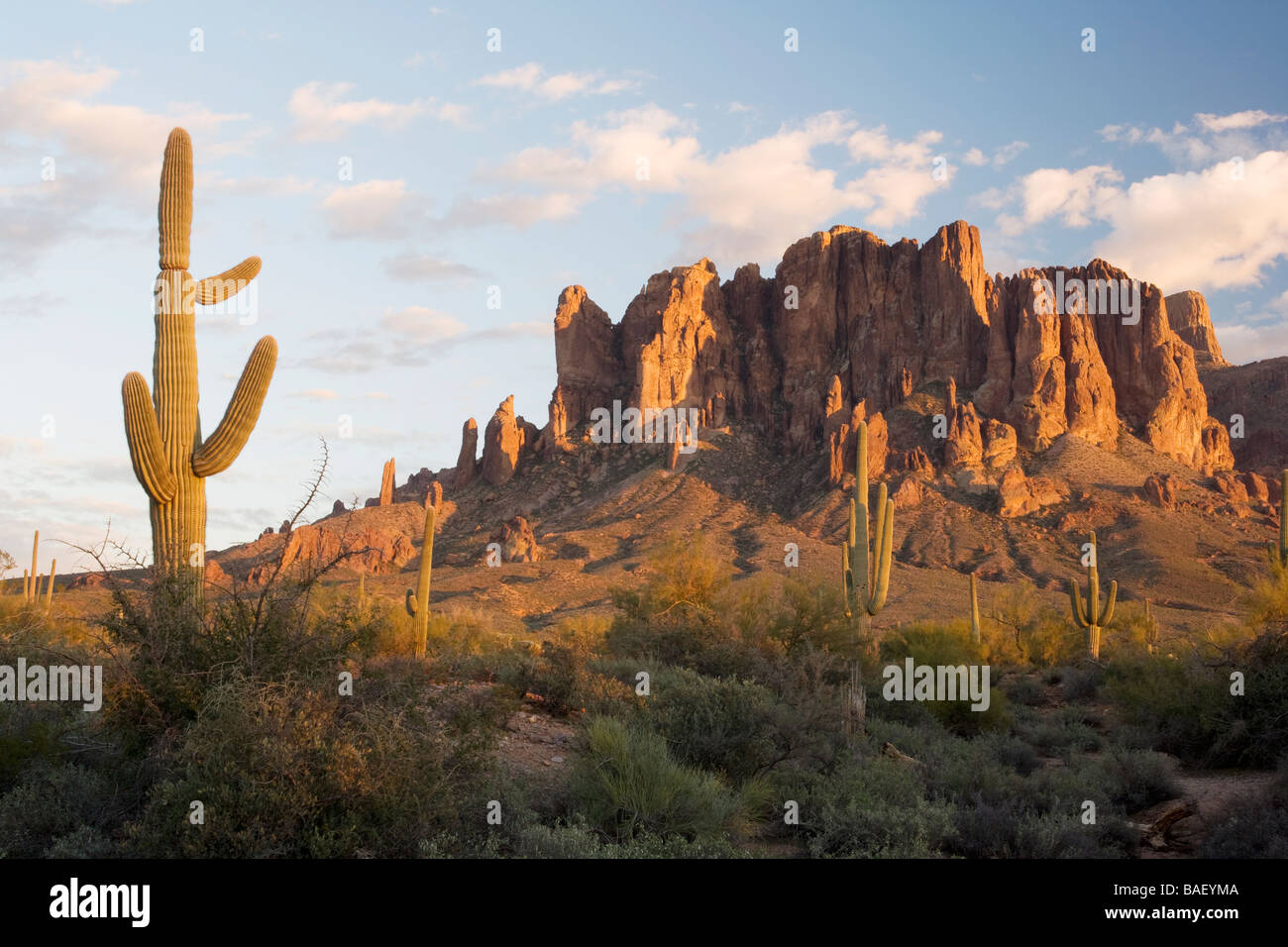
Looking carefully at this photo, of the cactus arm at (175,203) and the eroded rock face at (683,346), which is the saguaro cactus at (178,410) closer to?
the cactus arm at (175,203)

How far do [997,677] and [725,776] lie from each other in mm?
18231

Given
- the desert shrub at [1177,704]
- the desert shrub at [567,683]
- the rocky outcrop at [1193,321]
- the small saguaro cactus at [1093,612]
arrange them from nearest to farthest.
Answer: the desert shrub at [567,683], the desert shrub at [1177,704], the small saguaro cactus at [1093,612], the rocky outcrop at [1193,321]

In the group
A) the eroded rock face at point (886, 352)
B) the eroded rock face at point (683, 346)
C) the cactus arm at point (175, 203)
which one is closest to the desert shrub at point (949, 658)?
the cactus arm at point (175, 203)

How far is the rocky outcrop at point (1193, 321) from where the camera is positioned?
137 metres

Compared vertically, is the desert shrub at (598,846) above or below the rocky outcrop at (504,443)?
below

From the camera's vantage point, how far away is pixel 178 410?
32.2 feet

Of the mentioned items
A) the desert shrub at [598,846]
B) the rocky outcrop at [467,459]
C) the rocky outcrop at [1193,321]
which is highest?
the rocky outcrop at [1193,321]

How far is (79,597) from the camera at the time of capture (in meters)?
36.2

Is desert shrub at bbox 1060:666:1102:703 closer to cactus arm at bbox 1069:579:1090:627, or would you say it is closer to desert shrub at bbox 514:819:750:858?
cactus arm at bbox 1069:579:1090:627

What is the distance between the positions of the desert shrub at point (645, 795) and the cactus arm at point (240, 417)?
476 cm

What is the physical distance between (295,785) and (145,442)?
4533mm

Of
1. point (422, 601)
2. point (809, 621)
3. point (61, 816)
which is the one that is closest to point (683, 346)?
point (422, 601)

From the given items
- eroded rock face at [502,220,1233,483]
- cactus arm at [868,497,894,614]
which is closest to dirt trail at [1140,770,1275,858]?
cactus arm at [868,497,894,614]

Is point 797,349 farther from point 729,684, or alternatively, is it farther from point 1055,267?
point 729,684
